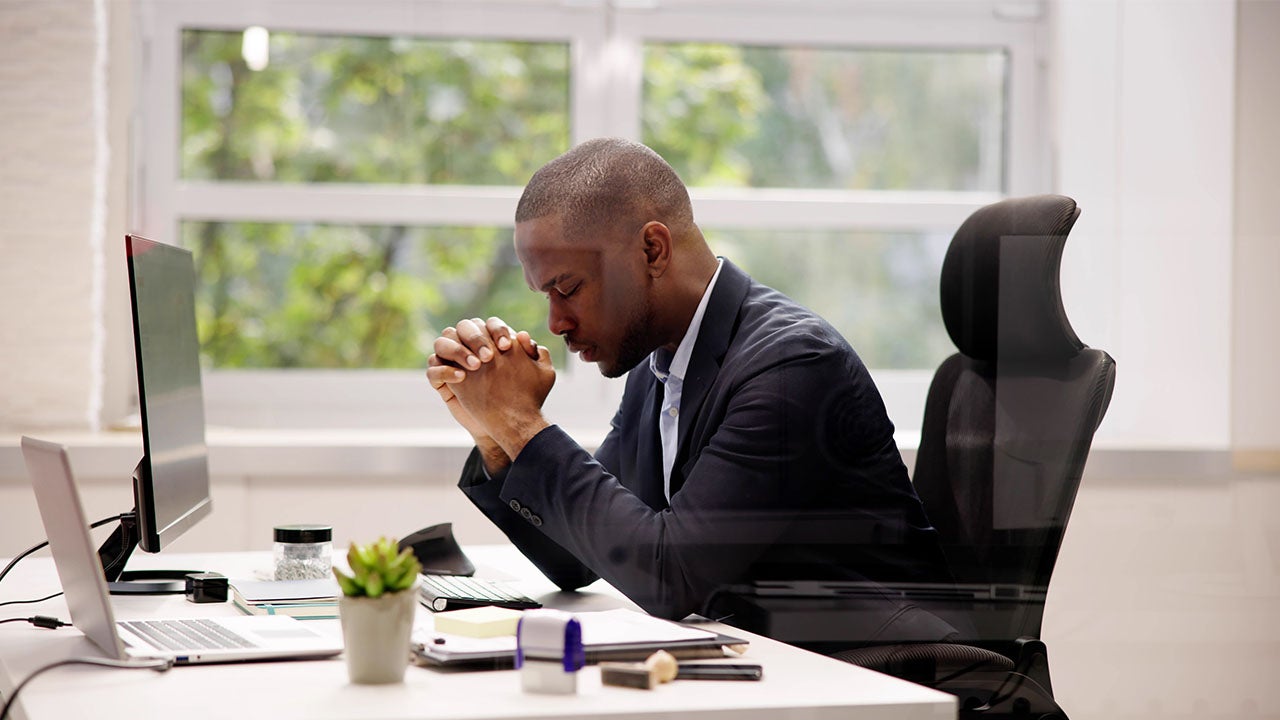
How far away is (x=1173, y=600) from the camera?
1833mm

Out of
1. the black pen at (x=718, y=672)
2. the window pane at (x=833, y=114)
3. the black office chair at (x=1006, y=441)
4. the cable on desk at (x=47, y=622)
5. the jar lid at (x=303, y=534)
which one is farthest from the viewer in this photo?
the window pane at (x=833, y=114)

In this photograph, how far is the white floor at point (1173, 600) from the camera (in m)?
1.79

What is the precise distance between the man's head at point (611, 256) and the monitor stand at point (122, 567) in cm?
59

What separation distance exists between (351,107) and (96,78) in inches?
21.1

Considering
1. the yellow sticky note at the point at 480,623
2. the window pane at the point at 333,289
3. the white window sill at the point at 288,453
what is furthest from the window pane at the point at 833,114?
the yellow sticky note at the point at 480,623

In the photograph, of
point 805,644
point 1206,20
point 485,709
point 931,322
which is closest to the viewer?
point 485,709

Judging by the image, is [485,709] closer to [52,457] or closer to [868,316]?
[52,457]

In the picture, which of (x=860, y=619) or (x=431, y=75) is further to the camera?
(x=431, y=75)

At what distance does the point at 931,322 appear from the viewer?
265 cm

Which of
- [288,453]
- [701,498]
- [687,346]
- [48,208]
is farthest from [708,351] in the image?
[48,208]

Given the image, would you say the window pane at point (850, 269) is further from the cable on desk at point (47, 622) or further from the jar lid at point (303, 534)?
the cable on desk at point (47, 622)

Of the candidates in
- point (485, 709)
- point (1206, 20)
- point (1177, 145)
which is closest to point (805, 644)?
point (485, 709)

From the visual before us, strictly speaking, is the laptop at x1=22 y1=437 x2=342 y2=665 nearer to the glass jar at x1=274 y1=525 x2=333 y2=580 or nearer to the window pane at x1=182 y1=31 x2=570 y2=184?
the glass jar at x1=274 y1=525 x2=333 y2=580

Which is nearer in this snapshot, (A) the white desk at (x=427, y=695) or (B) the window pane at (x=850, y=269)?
(A) the white desk at (x=427, y=695)
